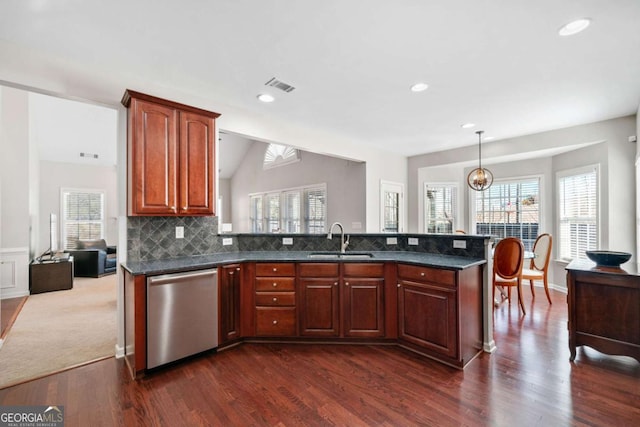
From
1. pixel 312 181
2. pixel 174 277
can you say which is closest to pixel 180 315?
pixel 174 277

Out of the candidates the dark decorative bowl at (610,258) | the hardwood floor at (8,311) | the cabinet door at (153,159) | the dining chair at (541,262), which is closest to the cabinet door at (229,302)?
the cabinet door at (153,159)

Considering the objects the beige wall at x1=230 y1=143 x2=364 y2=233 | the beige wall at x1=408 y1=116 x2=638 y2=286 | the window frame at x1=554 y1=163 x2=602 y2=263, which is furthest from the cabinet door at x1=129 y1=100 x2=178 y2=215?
the window frame at x1=554 y1=163 x2=602 y2=263

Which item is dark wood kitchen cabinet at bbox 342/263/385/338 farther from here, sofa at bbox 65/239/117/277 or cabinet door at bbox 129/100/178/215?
sofa at bbox 65/239/117/277

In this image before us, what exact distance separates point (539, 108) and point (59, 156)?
10.00 m

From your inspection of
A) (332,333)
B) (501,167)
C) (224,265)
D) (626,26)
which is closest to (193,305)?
(224,265)

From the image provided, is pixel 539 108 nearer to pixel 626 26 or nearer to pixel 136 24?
pixel 626 26

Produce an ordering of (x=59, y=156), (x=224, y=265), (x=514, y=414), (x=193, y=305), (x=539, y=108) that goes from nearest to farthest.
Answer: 1. (x=514, y=414)
2. (x=193, y=305)
3. (x=224, y=265)
4. (x=539, y=108)
5. (x=59, y=156)

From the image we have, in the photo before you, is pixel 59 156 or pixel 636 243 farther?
pixel 59 156

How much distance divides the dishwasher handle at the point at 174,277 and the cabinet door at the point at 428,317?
1.88 metres

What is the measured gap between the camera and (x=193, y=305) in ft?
8.88

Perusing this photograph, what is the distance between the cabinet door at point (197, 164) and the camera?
2982mm

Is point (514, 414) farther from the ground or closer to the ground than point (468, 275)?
closer to the ground

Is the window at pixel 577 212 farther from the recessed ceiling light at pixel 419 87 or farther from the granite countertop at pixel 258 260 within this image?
the recessed ceiling light at pixel 419 87

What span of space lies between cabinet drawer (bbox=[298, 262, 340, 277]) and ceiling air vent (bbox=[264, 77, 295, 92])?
1837 millimetres
